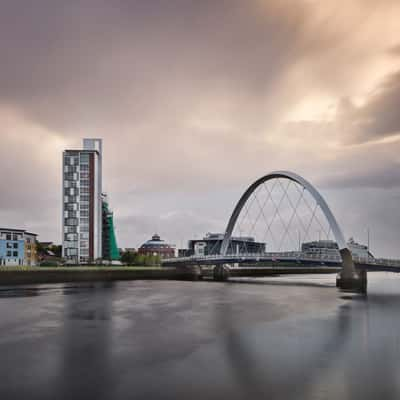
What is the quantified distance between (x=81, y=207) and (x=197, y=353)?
3381 inches

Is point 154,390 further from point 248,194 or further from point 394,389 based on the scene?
point 248,194

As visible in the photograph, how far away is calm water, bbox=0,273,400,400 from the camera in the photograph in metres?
14.0

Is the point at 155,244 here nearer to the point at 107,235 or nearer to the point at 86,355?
the point at 107,235

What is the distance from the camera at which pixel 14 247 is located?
87312mm

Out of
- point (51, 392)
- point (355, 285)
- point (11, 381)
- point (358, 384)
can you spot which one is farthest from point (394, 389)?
point (355, 285)

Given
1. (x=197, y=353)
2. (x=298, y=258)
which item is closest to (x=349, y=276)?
(x=298, y=258)

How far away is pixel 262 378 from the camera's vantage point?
15.4m

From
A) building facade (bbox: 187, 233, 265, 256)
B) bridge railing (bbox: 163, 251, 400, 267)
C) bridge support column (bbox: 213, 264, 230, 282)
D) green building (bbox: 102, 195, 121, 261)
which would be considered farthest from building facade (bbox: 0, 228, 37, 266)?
building facade (bbox: 187, 233, 265, 256)

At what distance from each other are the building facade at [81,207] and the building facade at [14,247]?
30.1ft

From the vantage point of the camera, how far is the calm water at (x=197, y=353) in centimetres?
1405

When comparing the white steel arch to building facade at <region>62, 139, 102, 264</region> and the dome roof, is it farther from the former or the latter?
the dome roof

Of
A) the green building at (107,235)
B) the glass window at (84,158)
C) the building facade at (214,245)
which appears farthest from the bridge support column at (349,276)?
the building facade at (214,245)

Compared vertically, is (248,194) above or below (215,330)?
above

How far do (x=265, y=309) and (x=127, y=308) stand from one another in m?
12.6
